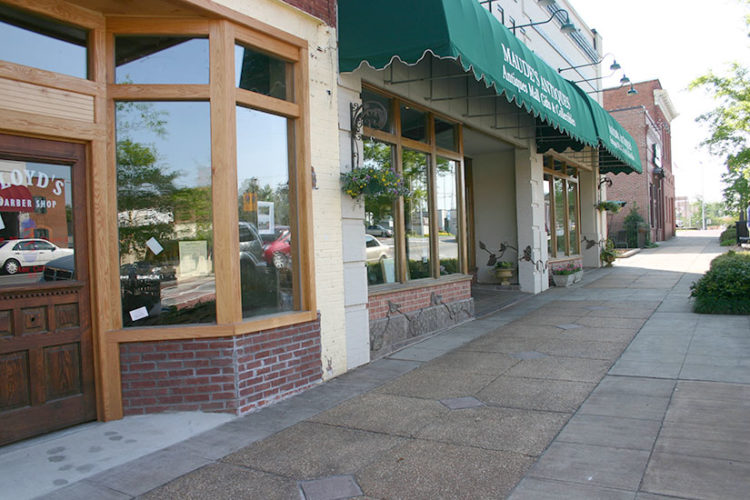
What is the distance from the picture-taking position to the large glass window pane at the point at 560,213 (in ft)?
49.5

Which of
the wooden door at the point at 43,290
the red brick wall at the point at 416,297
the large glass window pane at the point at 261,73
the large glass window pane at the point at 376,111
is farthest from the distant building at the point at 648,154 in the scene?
the wooden door at the point at 43,290

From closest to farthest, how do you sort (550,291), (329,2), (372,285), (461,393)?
(461,393) < (329,2) < (372,285) < (550,291)

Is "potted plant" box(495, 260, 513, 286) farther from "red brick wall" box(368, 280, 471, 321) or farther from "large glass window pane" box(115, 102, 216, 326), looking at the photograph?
"large glass window pane" box(115, 102, 216, 326)

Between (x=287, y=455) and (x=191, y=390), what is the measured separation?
133 centimetres

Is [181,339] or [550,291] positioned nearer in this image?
[181,339]

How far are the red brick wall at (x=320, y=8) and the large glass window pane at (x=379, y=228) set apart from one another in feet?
5.16

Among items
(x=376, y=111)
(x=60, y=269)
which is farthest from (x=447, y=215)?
(x=60, y=269)

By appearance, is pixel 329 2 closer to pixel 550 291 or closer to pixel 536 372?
pixel 536 372

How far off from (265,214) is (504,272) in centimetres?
820

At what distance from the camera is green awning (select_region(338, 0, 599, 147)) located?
5719 millimetres

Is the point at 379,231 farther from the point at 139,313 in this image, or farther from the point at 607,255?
the point at 607,255

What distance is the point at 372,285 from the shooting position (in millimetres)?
7270

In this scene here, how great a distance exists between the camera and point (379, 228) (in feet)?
24.7

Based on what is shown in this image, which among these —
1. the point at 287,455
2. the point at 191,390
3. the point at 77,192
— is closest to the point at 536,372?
the point at 287,455
